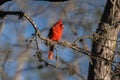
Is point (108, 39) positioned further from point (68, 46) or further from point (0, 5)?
point (0, 5)

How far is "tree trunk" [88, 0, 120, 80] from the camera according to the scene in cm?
714

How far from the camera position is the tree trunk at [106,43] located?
23.4 ft

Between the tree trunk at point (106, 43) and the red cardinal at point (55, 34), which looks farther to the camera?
the tree trunk at point (106, 43)

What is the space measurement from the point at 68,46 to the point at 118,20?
132cm

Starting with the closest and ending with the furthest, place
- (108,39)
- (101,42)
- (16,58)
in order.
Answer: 1. (108,39)
2. (101,42)
3. (16,58)

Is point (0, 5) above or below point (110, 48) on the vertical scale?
above

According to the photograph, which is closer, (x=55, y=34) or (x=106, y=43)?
(x=55, y=34)

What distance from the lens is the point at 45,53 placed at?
6.90 meters

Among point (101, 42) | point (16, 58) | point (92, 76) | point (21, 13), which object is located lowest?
point (16, 58)

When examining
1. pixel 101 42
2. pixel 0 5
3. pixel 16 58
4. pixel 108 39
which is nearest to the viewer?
pixel 0 5

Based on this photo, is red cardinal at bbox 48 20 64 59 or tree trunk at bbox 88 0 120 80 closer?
red cardinal at bbox 48 20 64 59

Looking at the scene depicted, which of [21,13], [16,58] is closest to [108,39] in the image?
[21,13]

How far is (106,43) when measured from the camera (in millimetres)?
7230

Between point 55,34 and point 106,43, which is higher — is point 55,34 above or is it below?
above
